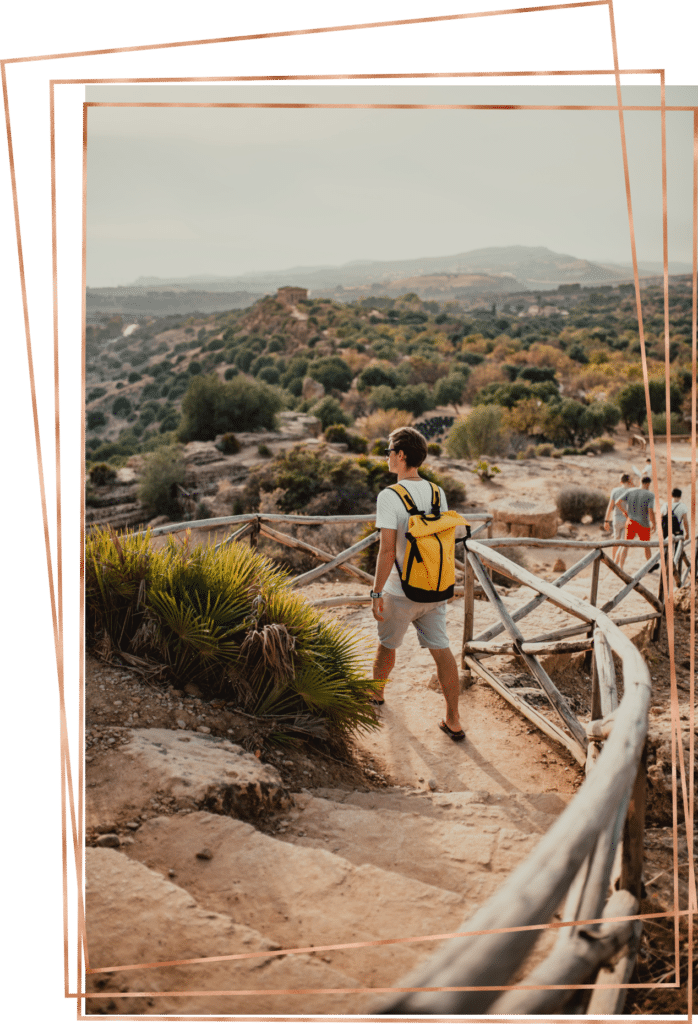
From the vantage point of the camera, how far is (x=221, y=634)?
2670mm

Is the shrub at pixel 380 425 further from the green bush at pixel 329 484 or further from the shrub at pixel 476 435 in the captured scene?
the green bush at pixel 329 484

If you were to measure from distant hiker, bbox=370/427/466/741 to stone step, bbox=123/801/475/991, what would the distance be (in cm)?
120

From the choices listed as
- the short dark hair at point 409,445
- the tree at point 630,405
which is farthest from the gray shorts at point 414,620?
the tree at point 630,405

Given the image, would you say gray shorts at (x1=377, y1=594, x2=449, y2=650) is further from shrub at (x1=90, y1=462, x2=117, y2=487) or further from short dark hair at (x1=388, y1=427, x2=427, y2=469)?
shrub at (x1=90, y1=462, x2=117, y2=487)

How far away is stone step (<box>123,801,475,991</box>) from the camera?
5.07ft

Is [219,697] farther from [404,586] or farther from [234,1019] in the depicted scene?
[234,1019]

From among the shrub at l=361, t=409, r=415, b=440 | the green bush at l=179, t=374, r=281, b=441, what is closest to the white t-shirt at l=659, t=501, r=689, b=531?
the shrub at l=361, t=409, r=415, b=440

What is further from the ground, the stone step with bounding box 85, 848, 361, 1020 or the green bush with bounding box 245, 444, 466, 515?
the green bush with bounding box 245, 444, 466, 515

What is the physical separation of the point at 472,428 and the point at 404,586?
1485 centimetres

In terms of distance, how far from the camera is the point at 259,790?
2172 millimetres

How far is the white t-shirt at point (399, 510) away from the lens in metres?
2.80

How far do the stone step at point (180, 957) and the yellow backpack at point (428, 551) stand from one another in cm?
162

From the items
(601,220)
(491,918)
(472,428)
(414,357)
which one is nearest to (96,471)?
(472,428)

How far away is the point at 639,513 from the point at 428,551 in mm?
4465
